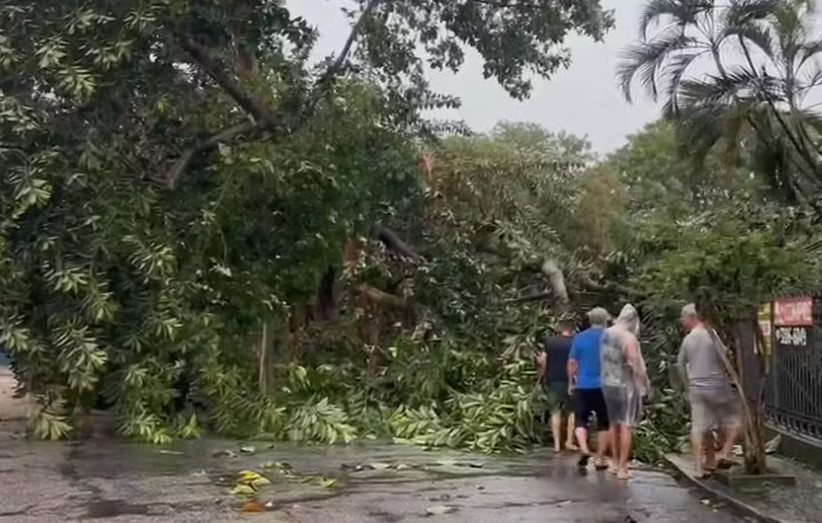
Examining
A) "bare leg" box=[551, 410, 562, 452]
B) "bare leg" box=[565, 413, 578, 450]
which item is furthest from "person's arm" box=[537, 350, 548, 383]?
"bare leg" box=[565, 413, 578, 450]

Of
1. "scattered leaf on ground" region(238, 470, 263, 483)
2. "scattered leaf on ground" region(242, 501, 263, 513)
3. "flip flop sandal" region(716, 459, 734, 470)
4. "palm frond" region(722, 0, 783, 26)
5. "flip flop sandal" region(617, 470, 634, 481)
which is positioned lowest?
"scattered leaf on ground" region(242, 501, 263, 513)

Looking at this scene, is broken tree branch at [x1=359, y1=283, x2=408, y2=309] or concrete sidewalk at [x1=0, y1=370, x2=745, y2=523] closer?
concrete sidewalk at [x1=0, y1=370, x2=745, y2=523]

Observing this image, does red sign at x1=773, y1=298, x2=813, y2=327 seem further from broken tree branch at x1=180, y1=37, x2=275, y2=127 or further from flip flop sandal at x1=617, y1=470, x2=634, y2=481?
broken tree branch at x1=180, y1=37, x2=275, y2=127

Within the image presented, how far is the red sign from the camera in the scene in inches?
499

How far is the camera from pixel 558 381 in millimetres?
15195

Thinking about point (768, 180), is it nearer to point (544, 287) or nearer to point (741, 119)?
point (741, 119)

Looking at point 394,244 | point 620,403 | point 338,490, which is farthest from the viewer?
point 394,244

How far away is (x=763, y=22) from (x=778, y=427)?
10.1m

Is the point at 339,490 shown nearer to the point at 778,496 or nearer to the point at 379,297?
the point at 778,496

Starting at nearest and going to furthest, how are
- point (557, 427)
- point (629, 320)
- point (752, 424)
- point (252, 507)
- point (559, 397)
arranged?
point (252, 507), point (752, 424), point (629, 320), point (559, 397), point (557, 427)

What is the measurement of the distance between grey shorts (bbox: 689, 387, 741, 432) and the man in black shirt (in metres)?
3.08

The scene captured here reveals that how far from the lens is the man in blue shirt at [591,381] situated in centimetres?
1332

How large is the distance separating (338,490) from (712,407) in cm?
372

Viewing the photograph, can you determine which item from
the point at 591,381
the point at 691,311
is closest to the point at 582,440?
the point at 591,381
